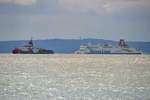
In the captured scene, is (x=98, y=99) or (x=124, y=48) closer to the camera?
(x=98, y=99)

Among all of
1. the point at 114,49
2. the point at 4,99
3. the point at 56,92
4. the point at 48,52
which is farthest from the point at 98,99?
the point at 48,52

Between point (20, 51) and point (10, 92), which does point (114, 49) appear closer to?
point (20, 51)

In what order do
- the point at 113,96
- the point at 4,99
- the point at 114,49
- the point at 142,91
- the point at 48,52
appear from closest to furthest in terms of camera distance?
the point at 4,99 < the point at 113,96 < the point at 142,91 < the point at 114,49 < the point at 48,52

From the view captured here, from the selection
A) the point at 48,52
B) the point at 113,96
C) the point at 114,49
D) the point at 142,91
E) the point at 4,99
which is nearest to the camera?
the point at 4,99

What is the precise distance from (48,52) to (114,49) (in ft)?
78.8

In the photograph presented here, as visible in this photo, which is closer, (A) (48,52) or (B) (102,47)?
(B) (102,47)

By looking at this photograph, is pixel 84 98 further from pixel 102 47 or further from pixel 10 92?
pixel 102 47

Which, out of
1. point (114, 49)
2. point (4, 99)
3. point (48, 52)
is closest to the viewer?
point (4, 99)

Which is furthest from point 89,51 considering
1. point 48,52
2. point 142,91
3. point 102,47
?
point 142,91

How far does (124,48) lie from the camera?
396 ft

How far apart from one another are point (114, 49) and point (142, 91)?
103704 mm

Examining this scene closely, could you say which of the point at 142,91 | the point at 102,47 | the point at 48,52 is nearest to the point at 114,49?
the point at 102,47

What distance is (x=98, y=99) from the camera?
1265cm

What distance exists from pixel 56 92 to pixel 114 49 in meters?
105
